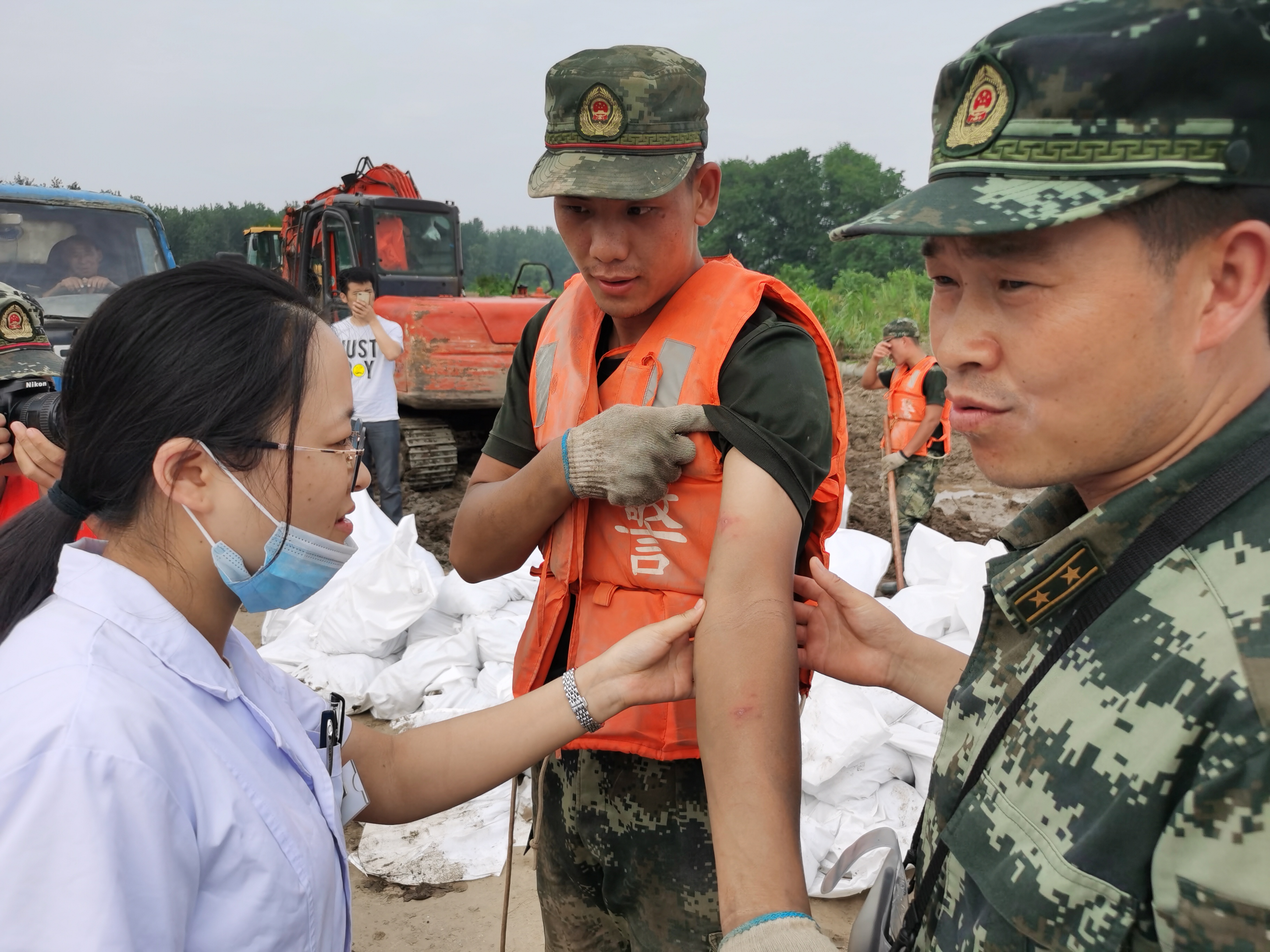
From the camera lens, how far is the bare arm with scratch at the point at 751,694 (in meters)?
1.31

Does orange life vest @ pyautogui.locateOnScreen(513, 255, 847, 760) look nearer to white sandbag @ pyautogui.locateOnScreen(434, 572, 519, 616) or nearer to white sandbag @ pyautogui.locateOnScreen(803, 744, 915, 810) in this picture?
white sandbag @ pyautogui.locateOnScreen(803, 744, 915, 810)

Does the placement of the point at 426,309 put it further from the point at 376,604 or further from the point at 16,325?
the point at 16,325

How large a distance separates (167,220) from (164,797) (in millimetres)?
59453

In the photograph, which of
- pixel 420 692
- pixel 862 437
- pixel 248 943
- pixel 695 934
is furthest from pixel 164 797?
pixel 862 437

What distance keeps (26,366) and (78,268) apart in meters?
4.85

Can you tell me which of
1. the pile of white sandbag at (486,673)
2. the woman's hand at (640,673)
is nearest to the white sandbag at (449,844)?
the pile of white sandbag at (486,673)

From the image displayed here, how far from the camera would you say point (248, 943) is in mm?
1179

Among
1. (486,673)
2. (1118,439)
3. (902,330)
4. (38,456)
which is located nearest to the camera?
(1118,439)

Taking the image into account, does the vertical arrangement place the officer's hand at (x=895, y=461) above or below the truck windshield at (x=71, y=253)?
below

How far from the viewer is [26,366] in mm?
2797

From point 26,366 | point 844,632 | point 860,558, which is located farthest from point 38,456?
point 860,558

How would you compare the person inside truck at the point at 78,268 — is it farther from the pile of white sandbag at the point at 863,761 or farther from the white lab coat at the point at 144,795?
the white lab coat at the point at 144,795

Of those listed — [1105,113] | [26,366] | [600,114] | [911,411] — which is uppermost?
[600,114]

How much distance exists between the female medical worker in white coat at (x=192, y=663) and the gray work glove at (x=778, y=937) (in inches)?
19.2
